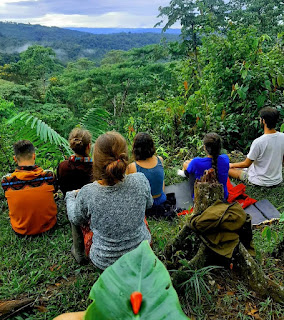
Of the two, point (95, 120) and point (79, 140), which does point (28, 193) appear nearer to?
point (79, 140)

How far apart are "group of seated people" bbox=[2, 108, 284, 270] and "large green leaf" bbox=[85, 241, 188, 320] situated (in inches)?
47.4

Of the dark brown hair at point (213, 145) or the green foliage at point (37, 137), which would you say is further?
the green foliage at point (37, 137)

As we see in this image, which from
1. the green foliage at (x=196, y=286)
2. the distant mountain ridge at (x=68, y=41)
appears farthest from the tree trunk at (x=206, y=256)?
the distant mountain ridge at (x=68, y=41)

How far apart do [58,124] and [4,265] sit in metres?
6.44

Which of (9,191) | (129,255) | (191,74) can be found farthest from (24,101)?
(129,255)

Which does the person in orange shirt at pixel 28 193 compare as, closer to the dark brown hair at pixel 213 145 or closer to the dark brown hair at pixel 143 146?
the dark brown hair at pixel 143 146

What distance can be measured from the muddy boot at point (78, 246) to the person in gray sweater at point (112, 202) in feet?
1.03

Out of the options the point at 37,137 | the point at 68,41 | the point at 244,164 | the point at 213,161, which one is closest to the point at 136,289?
the point at 213,161

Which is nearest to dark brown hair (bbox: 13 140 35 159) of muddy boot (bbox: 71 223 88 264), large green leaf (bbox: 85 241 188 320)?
muddy boot (bbox: 71 223 88 264)

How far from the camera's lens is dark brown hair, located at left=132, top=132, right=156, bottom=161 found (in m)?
3.06

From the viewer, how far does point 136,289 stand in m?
0.57

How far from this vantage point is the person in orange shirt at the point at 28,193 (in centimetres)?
275

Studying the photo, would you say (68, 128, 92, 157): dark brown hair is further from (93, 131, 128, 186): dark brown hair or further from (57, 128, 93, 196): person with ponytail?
(93, 131, 128, 186): dark brown hair

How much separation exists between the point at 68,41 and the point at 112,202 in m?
112
